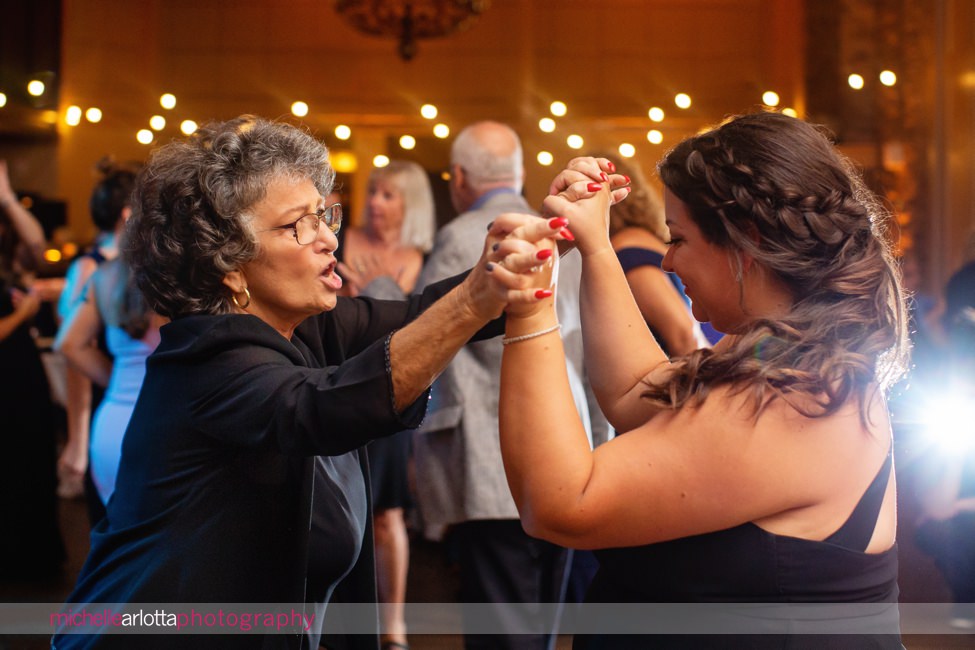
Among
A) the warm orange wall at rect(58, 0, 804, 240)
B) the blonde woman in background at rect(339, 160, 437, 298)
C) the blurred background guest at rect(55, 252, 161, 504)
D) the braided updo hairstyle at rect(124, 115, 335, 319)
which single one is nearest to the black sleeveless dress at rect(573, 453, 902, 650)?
the braided updo hairstyle at rect(124, 115, 335, 319)

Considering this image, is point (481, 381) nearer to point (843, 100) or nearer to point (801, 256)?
point (801, 256)

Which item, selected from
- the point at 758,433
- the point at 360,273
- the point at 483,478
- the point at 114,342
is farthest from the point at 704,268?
the point at 360,273

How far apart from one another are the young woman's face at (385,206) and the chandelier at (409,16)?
3.89 metres

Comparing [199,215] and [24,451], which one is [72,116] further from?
[199,215]

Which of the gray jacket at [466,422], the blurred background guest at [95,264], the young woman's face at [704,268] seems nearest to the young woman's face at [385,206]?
the blurred background guest at [95,264]

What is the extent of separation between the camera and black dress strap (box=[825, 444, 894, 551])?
121 centimetres

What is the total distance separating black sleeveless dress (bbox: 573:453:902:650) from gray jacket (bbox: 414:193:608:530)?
151 centimetres

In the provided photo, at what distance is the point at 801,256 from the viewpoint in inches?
50.3

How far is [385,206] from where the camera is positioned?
3912 millimetres

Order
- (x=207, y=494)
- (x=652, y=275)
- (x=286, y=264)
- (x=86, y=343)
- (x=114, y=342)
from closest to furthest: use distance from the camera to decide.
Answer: (x=207, y=494), (x=286, y=264), (x=652, y=275), (x=114, y=342), (x=86, y=343)

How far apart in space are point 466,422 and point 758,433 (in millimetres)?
1699

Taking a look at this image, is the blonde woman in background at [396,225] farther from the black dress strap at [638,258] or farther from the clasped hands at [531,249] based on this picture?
the clasped hands at [531,249]

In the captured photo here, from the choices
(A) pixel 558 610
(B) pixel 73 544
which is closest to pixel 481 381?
(A) pixel 558 610

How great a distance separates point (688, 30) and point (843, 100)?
206 cm
